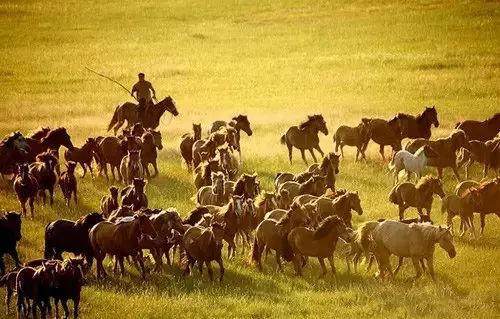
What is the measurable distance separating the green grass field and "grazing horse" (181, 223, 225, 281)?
1.04 feet

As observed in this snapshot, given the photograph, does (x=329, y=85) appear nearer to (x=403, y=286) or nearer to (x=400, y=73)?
(x=400, y=73)

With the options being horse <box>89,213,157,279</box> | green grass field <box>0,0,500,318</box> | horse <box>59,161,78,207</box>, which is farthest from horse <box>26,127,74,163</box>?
horse <box>89,213,157,279</box>

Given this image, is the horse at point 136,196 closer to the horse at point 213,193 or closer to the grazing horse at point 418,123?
the horse at point 213,193

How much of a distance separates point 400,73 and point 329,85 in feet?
9.94

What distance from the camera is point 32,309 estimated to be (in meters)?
13.9

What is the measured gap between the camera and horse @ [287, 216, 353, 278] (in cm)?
1596

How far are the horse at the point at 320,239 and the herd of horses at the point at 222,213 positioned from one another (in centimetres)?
2

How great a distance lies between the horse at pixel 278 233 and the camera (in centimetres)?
1639

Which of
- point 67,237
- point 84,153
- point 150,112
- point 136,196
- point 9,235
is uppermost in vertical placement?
point 150,112

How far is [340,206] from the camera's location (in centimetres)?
1744

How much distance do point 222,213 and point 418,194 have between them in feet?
13.4

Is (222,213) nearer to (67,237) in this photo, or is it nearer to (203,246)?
(203,246)

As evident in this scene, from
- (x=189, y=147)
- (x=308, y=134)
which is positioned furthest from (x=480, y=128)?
(x=189, y=147)

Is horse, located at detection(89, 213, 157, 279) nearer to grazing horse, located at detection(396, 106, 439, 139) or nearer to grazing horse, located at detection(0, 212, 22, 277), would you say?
grazing horse, located at detection(0, 212, 22, 277)
